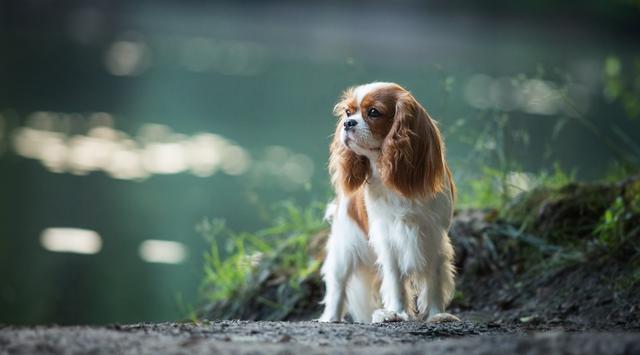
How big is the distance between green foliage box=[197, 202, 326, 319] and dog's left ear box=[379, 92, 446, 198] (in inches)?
68.4

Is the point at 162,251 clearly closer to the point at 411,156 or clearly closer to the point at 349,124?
the point at 349,124

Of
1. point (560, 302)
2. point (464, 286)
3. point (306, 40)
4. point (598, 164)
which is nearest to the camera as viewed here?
point (560, 302)

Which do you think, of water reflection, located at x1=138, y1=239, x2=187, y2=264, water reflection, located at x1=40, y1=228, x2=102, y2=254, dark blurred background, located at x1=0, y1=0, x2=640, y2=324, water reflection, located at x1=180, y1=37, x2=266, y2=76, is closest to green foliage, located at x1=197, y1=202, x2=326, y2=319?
dark blurred background, located at x1=0, y1=0, x2=640, y2=324

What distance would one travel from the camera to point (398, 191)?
4930 mm

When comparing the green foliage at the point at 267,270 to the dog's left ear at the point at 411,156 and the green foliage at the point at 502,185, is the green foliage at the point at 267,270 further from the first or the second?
the dog's left ear at the point at 411,156

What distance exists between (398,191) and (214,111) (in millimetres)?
12763

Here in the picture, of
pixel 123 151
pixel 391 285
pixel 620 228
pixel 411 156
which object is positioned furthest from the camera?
pixel 123 151

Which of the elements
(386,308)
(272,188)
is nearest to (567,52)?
(272,188)

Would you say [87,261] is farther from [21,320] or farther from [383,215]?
[383,215]

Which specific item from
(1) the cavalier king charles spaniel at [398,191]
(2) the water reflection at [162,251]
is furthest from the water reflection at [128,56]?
(1) the cavalier king charles spaniel at [398,191]

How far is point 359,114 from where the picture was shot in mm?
5000

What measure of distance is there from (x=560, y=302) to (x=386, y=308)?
45.1 inches

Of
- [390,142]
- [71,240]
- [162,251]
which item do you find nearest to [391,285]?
[390,142]

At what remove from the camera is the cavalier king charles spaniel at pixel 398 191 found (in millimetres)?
4906
